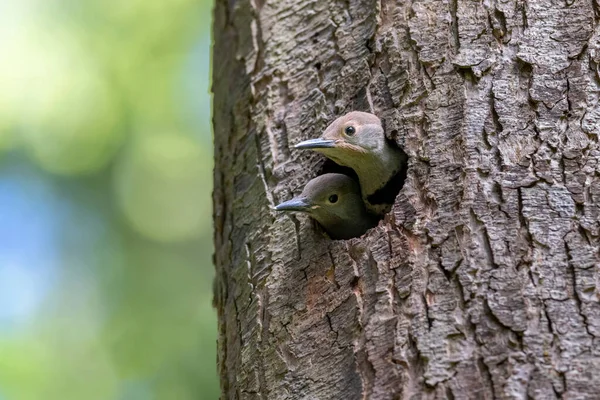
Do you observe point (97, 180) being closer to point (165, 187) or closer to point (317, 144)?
point (165, 187)

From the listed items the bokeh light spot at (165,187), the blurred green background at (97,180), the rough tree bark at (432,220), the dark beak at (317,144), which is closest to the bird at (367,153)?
the dark beak at (317,144)

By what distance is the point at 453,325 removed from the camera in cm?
273

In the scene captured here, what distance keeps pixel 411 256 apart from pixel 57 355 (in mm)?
6404

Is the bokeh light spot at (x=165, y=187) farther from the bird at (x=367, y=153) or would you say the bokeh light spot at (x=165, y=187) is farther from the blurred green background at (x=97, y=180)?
the bird at (x=367, y=153)

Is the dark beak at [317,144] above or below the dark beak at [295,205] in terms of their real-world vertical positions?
above

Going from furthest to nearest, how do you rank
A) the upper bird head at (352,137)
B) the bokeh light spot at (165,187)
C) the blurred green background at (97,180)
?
the bokeh light spot at (165,187) < the blurred green background at (97,180) < the upper bird head at (352,137)

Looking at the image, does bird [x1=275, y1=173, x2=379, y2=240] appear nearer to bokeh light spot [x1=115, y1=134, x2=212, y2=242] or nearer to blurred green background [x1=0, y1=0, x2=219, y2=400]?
blurred green background [x1=0, y1=0, x2=219, y2=400]

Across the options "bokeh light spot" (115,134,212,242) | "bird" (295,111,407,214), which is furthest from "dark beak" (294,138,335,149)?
"bokeh light spot" (115,134,212,242)

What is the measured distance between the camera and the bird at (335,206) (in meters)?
3.60

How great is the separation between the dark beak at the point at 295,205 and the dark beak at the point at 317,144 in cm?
27

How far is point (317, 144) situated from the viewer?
12.0ft

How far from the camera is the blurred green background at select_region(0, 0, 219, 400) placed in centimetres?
829

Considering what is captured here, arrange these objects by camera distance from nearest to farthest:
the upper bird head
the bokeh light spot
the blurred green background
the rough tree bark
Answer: the rough tree bark
the upper bird head
the blurred green background
the bokeh light spot

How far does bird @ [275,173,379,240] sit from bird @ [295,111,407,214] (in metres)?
0.06
